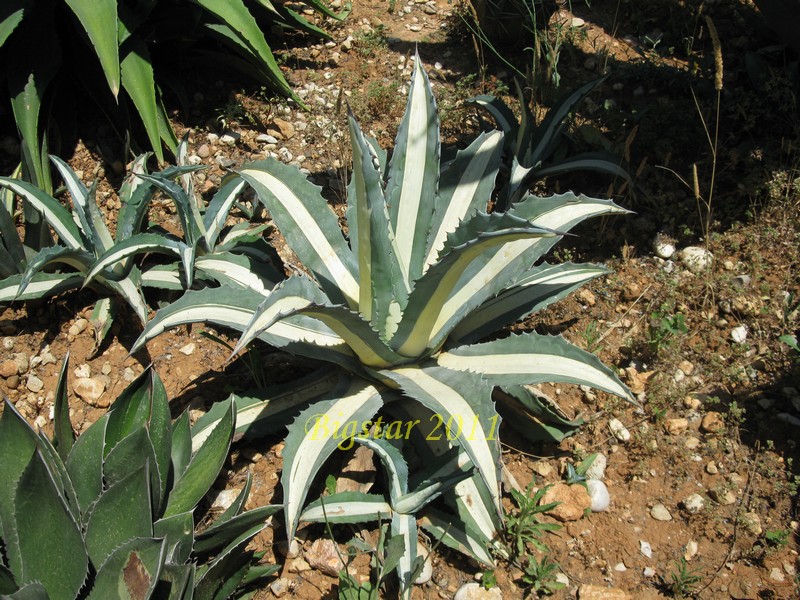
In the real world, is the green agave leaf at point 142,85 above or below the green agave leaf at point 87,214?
above

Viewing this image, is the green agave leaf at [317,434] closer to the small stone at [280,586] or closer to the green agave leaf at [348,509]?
the green agave leaf at [348,509]

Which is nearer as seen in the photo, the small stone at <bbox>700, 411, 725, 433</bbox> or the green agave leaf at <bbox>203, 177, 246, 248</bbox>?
the small stone at <bbox>700, 411, 725, 433</bbox>

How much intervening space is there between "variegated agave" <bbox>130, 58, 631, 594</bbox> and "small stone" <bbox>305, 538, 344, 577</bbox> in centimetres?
13

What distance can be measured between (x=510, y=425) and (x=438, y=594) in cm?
53

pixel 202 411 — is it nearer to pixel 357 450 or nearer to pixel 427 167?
pixel 357 450

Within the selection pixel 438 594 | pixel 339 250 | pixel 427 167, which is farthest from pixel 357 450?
pixel 427 167

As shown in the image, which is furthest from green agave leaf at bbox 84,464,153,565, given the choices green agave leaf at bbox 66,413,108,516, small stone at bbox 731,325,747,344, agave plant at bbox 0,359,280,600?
small stone at bbox 731,325,747,344

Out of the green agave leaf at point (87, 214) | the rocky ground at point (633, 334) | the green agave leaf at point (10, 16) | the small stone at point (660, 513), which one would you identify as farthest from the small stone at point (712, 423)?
the green agave leaf at point (10, 16)

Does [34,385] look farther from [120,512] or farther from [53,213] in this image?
[120,512]

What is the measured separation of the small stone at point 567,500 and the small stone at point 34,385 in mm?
1632

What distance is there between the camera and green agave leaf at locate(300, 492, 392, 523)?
5.77ft

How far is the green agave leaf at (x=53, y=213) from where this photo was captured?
2227 millimetres

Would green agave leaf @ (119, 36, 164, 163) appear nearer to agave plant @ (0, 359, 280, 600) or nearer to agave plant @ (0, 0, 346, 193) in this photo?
agave plant @ (0, 0, 346, 193)

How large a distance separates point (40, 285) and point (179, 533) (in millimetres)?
1139
